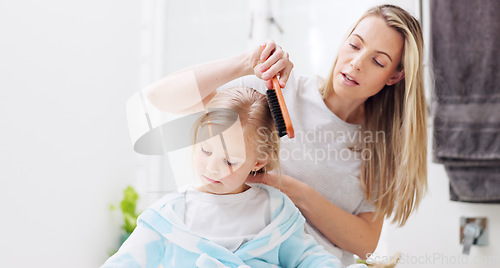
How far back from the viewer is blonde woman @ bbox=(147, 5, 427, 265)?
3.01 feet

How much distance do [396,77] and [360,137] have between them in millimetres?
155

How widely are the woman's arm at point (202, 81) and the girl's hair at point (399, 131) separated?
351 millimetres

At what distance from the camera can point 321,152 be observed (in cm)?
99

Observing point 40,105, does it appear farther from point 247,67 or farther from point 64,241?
point 247,67

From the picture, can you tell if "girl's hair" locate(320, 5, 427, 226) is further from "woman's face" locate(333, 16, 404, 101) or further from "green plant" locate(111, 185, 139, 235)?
"green plant" locate(111, 185, 139, 235)

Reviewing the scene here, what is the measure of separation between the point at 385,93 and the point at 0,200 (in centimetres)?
83

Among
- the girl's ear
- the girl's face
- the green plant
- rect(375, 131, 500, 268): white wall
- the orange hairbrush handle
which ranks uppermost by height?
the orange hairbrush handle

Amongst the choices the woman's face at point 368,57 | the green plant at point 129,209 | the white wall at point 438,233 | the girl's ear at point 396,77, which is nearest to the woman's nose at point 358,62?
the woman's face at point 368,57

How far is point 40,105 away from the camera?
3.19 feet

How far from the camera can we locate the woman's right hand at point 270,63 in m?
0.66

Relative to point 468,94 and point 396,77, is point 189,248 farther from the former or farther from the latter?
point 468,94

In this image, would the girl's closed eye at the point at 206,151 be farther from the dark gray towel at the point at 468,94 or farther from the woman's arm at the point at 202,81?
the dark gray towel at the point at 468,94

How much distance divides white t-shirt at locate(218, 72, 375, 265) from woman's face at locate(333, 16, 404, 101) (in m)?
0.08

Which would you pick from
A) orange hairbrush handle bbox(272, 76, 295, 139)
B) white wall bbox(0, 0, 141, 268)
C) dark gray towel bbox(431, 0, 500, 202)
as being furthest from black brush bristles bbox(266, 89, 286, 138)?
dark gray towel bbox(431, 0, 500, 202)
